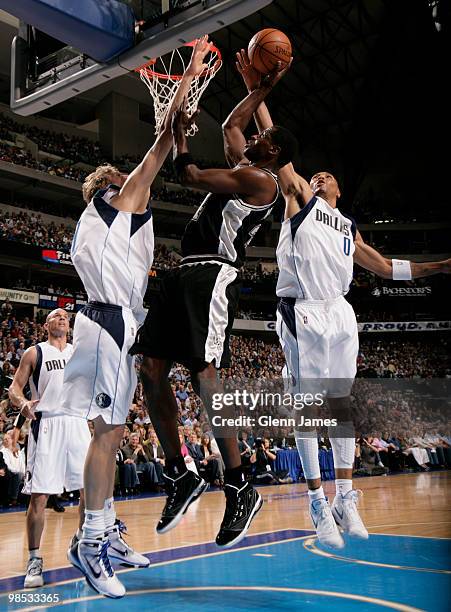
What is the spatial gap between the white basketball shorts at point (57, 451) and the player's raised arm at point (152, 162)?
7.22 feet

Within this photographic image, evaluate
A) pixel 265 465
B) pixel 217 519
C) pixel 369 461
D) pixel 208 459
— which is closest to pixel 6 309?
pixel 265 465

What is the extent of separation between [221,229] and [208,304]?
17.0 inches

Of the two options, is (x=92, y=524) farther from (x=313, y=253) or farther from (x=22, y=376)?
(x=22, y=376)

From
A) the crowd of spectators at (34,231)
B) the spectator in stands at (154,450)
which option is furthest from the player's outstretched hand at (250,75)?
the crowd of spectators at (34,231)

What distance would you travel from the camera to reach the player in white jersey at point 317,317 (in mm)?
3947

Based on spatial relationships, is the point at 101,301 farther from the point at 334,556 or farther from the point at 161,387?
the point at 334,556

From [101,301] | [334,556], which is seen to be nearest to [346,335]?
[101,301]

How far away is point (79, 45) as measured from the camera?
4.47 m

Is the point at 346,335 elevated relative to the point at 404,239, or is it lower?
lower

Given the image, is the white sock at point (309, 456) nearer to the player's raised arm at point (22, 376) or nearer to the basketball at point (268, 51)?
the basketball at point (268, 51)

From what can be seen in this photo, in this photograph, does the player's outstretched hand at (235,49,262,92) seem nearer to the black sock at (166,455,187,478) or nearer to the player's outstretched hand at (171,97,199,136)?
the player's outstretched hand at (171,97,199,136)

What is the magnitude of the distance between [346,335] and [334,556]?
7.70 feet

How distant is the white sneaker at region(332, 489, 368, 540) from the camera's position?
3.89 m

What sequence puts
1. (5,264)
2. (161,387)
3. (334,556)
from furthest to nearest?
(5,264) < (334,556) < (161,387)
